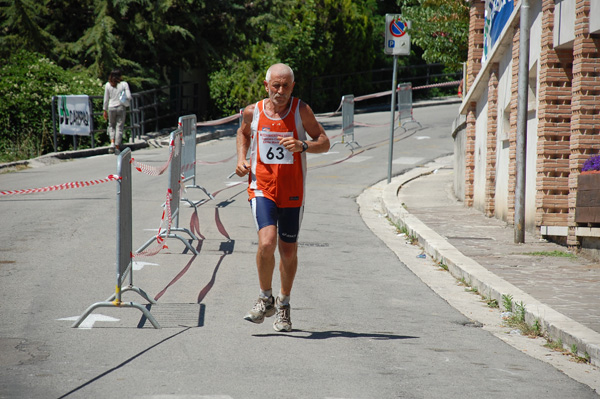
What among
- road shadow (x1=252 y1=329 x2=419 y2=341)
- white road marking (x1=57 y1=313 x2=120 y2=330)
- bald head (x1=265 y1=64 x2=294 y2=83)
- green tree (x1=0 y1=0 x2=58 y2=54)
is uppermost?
green tree (x1=0 y1=0 x2=58 y2=54)

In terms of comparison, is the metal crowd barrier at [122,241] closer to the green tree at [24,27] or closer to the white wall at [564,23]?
the white wall at [564,23]

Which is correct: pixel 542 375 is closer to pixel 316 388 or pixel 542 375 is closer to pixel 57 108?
pixel 316 388

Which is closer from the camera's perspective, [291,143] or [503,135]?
A: [291,143]

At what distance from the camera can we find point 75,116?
21469 mm

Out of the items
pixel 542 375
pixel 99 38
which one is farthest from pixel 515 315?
pixel 99 38

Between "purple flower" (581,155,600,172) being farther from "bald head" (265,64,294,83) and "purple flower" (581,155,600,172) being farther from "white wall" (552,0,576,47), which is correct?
"bald head" (265,64,294,83)

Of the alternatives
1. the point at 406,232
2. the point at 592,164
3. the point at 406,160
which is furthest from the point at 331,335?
the point at 406,160

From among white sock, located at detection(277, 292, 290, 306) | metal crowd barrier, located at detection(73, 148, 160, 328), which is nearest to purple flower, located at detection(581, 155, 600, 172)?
white sock, located at detection(277, 292, 290, 306)

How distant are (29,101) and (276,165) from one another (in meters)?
16.1

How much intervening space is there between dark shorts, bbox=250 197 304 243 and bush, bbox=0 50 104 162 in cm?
1509

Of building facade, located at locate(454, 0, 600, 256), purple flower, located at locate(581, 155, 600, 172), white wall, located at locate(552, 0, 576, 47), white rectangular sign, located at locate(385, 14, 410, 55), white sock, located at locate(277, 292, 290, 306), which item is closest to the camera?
white sock, located at locate(277, 292, 290, 306)

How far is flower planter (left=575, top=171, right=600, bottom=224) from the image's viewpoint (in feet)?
32.1

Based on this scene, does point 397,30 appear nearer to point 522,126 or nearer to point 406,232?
point 406,232

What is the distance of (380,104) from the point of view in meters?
36.6
